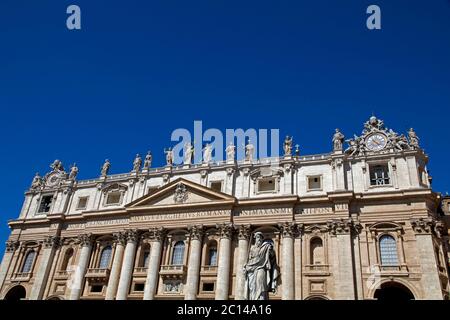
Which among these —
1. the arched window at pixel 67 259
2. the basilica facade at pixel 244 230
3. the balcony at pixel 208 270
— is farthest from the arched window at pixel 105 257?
the balcony at pixel 208 270

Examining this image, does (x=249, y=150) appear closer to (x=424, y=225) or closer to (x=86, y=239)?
(x=424, y=225)

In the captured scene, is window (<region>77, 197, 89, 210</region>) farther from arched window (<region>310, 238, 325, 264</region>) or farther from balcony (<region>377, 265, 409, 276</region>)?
balcony (<region>377, 265, 409, 276</region>)

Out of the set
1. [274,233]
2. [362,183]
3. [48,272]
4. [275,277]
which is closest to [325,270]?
[274,233]

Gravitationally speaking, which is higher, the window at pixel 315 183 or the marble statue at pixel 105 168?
the marble statue at pixel 105 168

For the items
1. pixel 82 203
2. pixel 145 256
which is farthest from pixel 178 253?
pixel 82 203

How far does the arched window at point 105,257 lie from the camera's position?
4126cm

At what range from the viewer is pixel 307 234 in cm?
3522

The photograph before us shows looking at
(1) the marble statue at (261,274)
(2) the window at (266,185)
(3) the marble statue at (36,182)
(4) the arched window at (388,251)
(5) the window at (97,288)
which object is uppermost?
(3) the marble statue at (36,182)

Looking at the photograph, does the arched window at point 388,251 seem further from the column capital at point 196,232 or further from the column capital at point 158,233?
the column capital at point 158,233

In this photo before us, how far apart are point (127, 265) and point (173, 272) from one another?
17.8ft

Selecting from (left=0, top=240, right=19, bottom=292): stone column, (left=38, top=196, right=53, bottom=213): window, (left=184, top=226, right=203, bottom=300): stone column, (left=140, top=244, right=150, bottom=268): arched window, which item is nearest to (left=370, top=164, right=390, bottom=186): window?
(left=184, top=226, right=203, bottom=300): stone column

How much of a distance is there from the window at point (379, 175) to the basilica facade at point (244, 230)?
14cm
